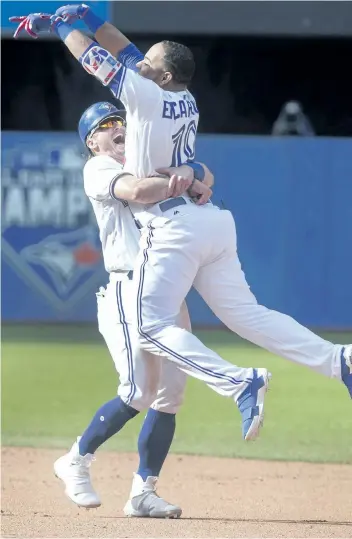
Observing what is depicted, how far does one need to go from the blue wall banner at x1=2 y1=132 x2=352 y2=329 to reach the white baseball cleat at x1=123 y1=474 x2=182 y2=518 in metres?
7.39

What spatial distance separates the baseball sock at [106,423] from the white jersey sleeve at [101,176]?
947 mm

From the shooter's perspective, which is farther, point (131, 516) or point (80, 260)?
point (80, 260)

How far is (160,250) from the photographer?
496 cm

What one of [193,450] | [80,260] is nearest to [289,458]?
[193,450]

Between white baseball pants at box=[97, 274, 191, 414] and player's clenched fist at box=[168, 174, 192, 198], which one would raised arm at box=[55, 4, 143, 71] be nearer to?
player's clenched fist at box=[168, 174, 192, 198]

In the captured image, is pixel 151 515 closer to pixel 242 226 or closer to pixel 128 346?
pixel 128 346

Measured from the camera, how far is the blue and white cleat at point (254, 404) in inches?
183

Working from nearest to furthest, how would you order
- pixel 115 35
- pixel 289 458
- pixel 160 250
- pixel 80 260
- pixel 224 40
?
1. pixel 160 250
2. pixel 115 35
3. pixel 289 458
4. pixel 80 260
5. pixel 224 40

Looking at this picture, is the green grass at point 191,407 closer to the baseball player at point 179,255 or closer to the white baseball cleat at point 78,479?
the white baseball cleat at point 78,479

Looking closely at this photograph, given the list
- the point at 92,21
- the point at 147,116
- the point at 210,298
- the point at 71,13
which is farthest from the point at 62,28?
the point at 210,298

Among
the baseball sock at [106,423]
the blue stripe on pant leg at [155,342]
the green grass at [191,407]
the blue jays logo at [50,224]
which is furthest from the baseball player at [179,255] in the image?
the blue jays logo at [50,224]

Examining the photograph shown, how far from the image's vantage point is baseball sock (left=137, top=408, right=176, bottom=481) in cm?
544

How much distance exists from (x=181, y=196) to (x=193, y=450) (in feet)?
9.13

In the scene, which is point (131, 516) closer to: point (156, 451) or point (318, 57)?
point (156, 451)
